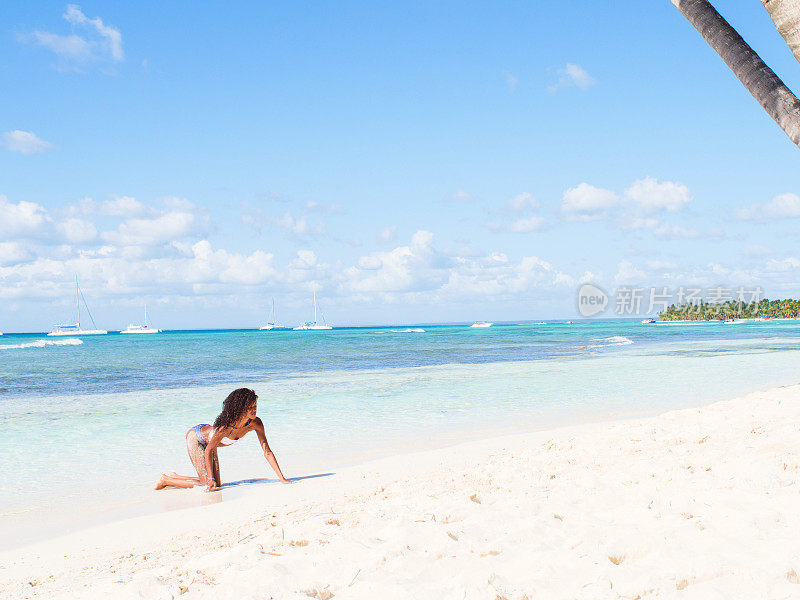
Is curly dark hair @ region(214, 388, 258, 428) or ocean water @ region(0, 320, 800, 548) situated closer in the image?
curly dark hair @ region(214, 388, 258, 428)

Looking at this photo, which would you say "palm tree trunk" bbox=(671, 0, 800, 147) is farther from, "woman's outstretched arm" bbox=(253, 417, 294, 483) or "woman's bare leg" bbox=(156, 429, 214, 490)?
"woman's bare leg" bbox=(156, 429, 214, 490)

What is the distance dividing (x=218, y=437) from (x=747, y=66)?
18.8ft

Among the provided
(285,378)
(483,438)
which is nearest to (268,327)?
(285,378)

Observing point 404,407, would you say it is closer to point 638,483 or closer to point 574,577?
A: point 638,483

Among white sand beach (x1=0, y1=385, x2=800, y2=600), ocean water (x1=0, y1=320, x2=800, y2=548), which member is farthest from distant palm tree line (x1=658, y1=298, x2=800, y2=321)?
white sand beach (x1=0, y1=385, x2=800, y2=600)

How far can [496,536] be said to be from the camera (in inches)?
141

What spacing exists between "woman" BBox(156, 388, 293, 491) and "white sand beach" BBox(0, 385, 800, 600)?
0.20m

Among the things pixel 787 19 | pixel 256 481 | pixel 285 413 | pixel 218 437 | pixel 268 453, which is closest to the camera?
pixel 787 19

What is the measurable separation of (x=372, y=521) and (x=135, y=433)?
7.65m

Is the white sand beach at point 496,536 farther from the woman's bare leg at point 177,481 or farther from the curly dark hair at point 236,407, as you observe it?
the curly dark hair at point 236,407

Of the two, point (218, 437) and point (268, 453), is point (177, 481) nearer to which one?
point (218, 437)

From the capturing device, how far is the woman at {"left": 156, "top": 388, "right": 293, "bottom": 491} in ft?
21.3

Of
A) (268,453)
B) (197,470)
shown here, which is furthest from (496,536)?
(197,470)

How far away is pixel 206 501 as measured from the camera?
605cm
